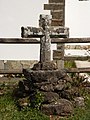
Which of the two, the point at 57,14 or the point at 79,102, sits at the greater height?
the point at 57,14

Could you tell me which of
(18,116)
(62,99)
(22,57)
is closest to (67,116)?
(62,99)

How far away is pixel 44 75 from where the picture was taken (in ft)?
21.4

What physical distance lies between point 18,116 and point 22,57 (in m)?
2.85

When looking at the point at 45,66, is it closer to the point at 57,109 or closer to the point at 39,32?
the point at 39,32

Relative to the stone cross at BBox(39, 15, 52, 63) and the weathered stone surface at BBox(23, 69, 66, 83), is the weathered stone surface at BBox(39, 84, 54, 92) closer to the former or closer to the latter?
the weathered stone surface at BBox(23, 69, 66, 83)

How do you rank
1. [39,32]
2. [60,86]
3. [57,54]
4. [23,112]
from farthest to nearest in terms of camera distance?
[57,54] → [39,32] → [60,86] → [23,112]

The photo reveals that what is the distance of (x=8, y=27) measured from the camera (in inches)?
Answer: 352

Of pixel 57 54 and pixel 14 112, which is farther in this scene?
pixel 57 54

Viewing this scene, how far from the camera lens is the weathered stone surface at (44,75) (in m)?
6.51

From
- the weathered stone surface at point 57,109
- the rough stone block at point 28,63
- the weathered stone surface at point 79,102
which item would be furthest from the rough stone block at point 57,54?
the weathered stone surface at point 57,109

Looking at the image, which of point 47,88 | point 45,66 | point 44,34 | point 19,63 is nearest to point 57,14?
point 19,63

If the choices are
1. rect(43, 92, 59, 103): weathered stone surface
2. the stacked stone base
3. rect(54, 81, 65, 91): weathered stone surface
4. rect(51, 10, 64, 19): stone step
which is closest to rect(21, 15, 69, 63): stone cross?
the stacked stone base

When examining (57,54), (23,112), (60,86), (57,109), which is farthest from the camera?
(57,54)

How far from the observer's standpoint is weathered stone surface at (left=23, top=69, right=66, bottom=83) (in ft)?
21.4
